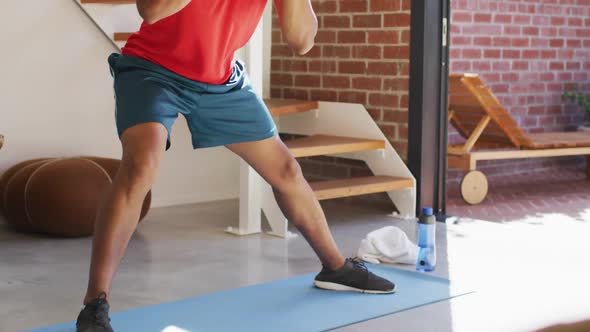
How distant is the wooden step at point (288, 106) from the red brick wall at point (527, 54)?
1640 millimetres

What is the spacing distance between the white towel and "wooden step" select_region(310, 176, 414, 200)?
0.67 meters

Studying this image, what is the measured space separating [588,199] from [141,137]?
4366 mm

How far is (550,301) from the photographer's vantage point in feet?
11.8

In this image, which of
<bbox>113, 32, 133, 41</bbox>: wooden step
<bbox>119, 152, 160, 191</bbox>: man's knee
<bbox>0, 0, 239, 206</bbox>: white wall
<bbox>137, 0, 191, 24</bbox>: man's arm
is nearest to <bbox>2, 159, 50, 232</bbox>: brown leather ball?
<bbox>0, 0, 239, 206</bbox>: white wall

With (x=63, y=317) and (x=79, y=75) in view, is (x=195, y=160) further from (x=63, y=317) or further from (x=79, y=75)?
(x=63, y=317)

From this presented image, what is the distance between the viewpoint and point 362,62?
19.5 feet

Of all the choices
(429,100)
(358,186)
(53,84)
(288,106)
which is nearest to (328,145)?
(358,186)

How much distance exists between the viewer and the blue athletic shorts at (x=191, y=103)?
310cm

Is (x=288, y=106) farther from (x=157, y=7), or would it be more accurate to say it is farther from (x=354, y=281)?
(x=157, y=7)

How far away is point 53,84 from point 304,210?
240 cm

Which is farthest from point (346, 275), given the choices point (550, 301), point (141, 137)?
point (141, 137)

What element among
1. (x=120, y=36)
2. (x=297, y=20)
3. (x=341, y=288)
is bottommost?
(x=341, y=288)

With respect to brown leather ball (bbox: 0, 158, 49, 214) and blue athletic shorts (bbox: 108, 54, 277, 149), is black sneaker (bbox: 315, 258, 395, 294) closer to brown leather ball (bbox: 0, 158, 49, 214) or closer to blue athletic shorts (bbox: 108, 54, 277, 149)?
blue athletic shorts (bbox: 108, 54, 277, 149)

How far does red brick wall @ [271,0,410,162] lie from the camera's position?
18.8ft
